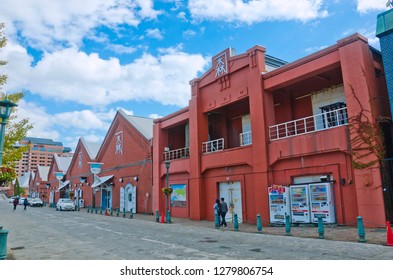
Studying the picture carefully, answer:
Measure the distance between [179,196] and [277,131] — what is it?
11.1 meters

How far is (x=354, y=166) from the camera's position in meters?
14.1

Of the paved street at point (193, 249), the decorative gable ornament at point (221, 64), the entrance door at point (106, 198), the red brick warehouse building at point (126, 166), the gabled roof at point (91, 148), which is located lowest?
the paved street at point (193, 249)

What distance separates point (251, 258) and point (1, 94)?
1229cm

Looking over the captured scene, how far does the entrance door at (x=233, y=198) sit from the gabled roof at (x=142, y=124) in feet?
39.2

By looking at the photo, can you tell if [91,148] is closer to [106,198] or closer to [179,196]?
[106,198]

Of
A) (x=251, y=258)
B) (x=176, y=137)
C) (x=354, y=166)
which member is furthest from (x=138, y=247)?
(x=176, y=137)

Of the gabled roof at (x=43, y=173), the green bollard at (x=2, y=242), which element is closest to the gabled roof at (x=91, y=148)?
the gabled roof at (x=43, y=173)

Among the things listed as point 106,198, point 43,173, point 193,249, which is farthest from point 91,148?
point 193,249

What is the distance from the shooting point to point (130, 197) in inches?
1324

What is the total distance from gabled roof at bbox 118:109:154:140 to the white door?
5.78 m

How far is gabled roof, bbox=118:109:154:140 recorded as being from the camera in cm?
3209

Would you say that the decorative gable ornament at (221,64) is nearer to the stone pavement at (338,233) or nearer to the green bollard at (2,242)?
the stone pavement at (338,233)

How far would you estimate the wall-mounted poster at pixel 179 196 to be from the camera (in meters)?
25.2

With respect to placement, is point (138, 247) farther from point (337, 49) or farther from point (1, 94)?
point (337, 49)
